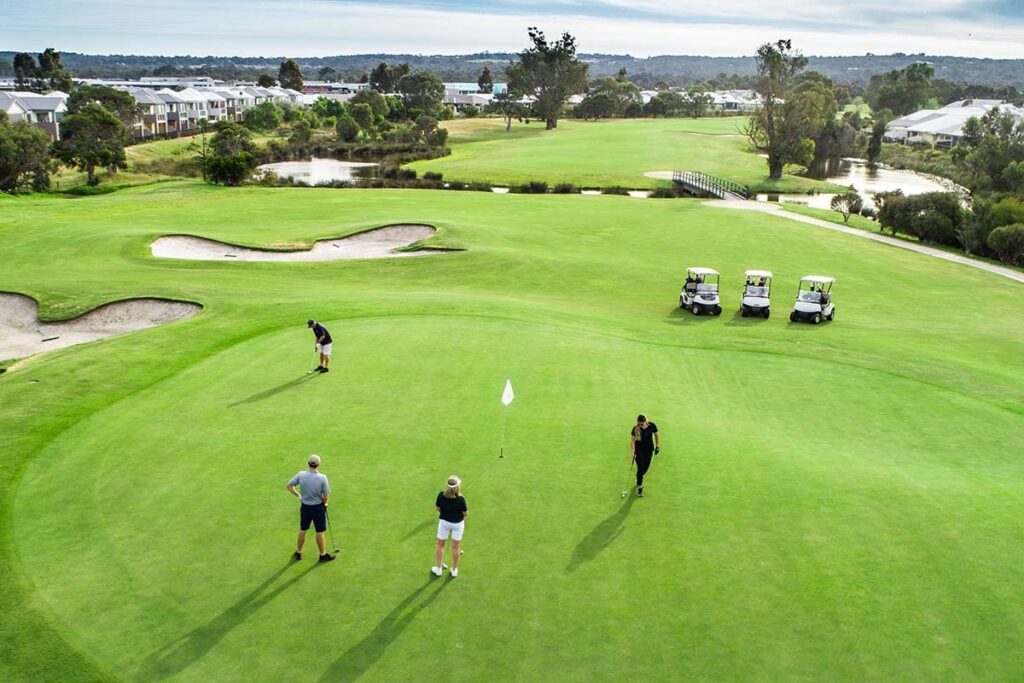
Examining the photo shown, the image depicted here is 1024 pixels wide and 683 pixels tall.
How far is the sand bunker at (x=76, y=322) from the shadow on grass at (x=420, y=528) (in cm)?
1725

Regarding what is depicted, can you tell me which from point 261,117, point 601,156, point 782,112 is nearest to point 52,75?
point 261,117

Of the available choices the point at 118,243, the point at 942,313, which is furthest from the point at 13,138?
the point at 942,313

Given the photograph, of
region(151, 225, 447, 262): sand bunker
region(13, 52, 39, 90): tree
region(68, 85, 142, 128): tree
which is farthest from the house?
region(151, 225, 447, 262): sand bunker

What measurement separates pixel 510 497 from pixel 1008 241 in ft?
156

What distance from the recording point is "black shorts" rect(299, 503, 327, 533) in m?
12.5

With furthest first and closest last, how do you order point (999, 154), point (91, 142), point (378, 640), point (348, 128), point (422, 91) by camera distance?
point (422, 91)
point (348, 128)
point (91, 142)
point (999, 154)
point (378, 640)

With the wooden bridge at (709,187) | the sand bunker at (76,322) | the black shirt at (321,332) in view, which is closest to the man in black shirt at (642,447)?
the black shirt at (321,332)

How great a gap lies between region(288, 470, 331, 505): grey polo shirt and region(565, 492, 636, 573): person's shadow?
4002 millimetres

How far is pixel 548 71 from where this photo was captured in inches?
6742

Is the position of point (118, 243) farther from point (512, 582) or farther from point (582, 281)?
point (512, 582)

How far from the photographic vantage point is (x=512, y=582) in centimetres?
1209

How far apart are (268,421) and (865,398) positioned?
15416 mm

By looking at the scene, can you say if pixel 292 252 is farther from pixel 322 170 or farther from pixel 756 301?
pixel 322 170

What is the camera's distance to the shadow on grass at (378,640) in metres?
10.1
